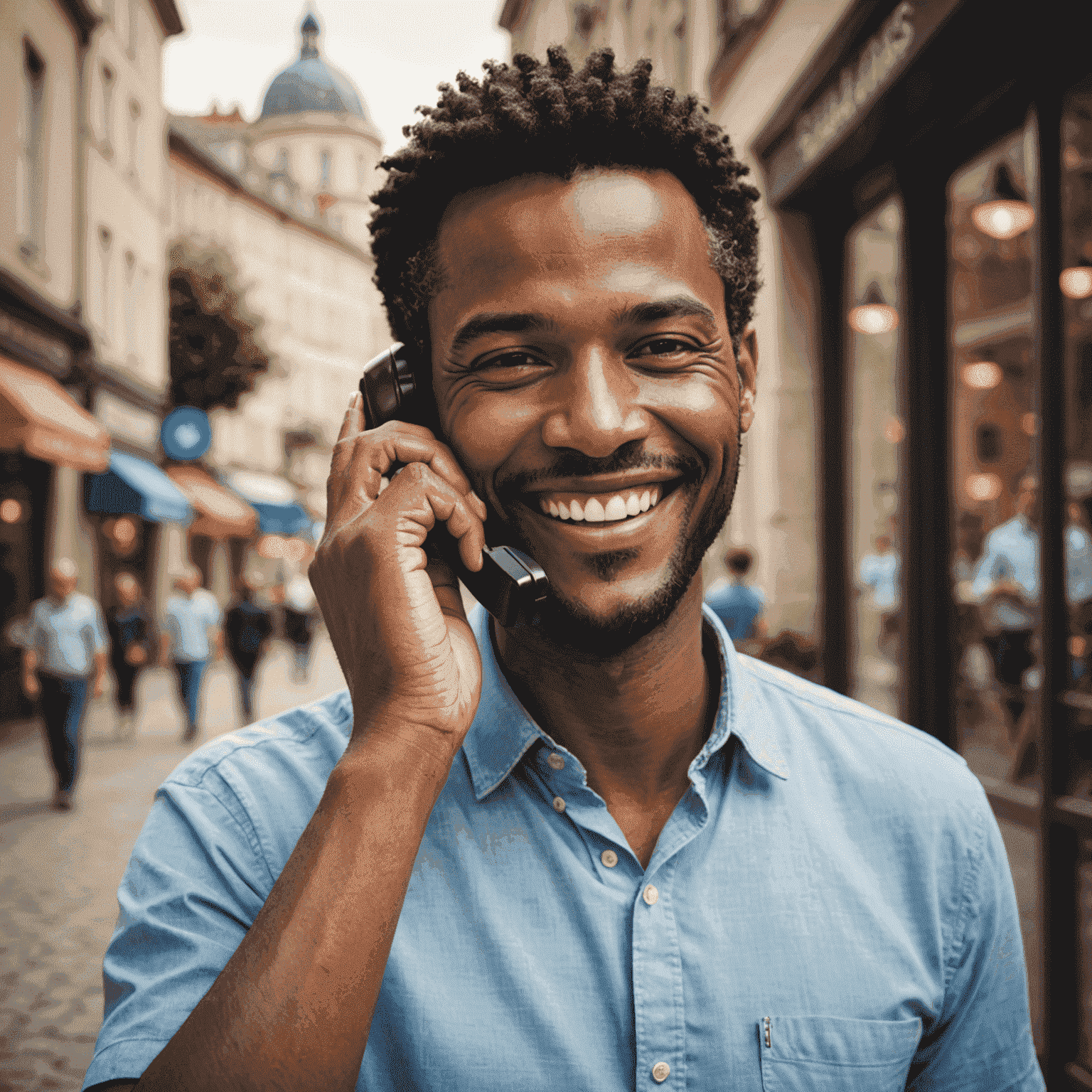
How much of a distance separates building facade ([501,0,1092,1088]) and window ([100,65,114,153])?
470 inches

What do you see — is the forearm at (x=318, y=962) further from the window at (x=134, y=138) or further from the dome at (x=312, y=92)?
the dome at (x=312, y=92)

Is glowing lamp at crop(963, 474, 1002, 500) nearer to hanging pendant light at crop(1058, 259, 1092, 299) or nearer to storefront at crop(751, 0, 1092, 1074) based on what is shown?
storefront at crop(751, 0, 1092, 1074)

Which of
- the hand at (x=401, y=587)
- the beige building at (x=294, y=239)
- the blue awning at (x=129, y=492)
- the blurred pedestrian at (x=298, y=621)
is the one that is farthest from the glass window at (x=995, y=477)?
the beige building at (x=294, y=239)

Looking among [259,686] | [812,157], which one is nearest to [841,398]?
[812,157]

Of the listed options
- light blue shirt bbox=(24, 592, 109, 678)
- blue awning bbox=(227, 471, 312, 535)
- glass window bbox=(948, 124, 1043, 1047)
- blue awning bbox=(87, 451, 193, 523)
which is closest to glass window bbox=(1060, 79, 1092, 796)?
glass window bbox=(948, 124, 1043, 1047)

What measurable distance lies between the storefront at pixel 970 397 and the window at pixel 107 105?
13266mm

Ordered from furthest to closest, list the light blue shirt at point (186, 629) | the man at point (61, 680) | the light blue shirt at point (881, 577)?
the light blue shirt at point (186, 629), the man at point (61, 680), the light blue shirt at point (881, 577)

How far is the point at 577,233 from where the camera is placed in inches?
63.1

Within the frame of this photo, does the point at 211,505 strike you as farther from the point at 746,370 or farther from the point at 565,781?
the point at 565,781

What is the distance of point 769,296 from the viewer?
8.11 metres

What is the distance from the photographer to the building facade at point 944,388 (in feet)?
12.9

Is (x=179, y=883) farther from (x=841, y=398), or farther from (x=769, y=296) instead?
(x=769, y=296)

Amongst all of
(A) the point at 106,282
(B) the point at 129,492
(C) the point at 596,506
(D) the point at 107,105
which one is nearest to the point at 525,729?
(C) the point at 596,506

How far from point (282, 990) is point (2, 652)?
12989 mm
